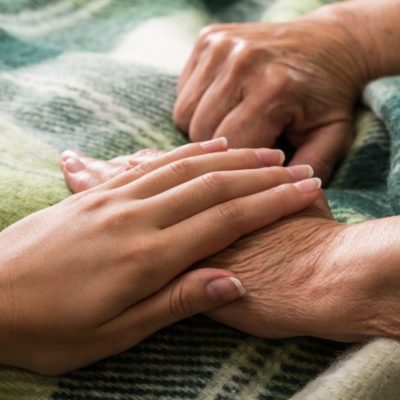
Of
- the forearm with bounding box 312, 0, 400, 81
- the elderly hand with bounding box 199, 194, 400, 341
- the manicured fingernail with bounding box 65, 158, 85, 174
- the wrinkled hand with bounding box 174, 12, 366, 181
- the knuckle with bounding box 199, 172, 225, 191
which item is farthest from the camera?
the forearm with bounding box 312, 0, 400, 81

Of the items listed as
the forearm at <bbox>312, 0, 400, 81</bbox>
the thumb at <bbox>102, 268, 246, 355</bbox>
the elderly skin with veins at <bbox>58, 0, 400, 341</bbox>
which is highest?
the forearm at <bbox>312, 0, 400, 81</bbox>

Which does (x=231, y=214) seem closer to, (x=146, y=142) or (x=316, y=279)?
(x=316, y=279)

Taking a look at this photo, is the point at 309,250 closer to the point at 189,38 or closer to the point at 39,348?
the point at 39,348

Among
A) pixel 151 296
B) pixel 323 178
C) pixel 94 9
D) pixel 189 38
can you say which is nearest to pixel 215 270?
pixel 151 296

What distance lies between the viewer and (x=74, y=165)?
2.62 ft

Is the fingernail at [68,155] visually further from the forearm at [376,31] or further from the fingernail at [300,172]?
the forearm at [376,31]

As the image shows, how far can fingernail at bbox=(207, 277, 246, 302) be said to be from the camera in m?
0.59

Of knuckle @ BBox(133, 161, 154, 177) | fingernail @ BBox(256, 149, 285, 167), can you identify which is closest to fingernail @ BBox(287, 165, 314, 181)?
fingernail @ BBox(256, 149, 285, 167)

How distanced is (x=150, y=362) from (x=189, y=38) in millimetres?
782

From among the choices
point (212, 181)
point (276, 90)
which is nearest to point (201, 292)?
point (212, 181)

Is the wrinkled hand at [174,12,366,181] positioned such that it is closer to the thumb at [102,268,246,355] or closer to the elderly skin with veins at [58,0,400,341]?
the elderly skin with veins at [58,0,400,341]

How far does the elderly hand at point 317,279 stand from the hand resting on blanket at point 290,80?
0.27 m

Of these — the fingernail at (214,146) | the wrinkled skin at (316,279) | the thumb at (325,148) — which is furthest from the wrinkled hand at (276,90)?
the wrinkled skin at (316,279)

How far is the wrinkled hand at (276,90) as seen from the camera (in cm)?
90
